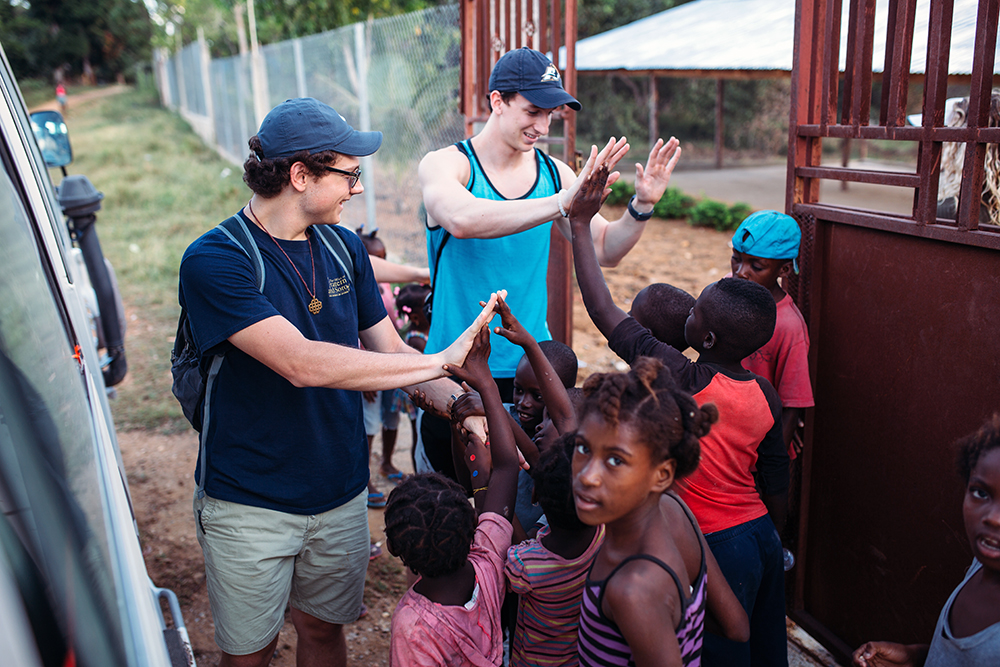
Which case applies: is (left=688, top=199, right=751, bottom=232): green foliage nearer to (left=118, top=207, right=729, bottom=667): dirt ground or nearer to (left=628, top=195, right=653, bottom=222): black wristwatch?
(left=118, top=207, right=729, bottom=667): dirt ground

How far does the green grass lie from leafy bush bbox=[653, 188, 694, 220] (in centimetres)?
778

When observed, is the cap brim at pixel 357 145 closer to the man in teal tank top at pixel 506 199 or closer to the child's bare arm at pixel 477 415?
the man in teal tank top at pixel 506 199

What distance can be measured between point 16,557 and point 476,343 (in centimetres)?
147

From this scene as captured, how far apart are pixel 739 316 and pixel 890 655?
0.93m

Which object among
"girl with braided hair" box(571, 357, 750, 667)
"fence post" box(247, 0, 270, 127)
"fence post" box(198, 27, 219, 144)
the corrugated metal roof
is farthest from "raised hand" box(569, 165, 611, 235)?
"fence post" box(198, 27, 219, 144)

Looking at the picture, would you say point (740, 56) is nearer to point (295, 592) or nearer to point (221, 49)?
point (295, 592)

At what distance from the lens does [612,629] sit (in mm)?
1651

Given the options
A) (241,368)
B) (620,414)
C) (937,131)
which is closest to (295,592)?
(241,368)

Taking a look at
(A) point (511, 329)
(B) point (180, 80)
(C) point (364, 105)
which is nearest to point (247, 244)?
(A) point (511, 329)

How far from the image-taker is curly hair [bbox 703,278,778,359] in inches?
87.0

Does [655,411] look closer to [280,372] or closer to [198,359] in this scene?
[280,372]

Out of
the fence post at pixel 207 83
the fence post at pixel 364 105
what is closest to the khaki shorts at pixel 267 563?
the fence post at pixel 364 105

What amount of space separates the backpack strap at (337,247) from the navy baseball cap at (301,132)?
30cm

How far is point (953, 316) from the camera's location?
2377mm
